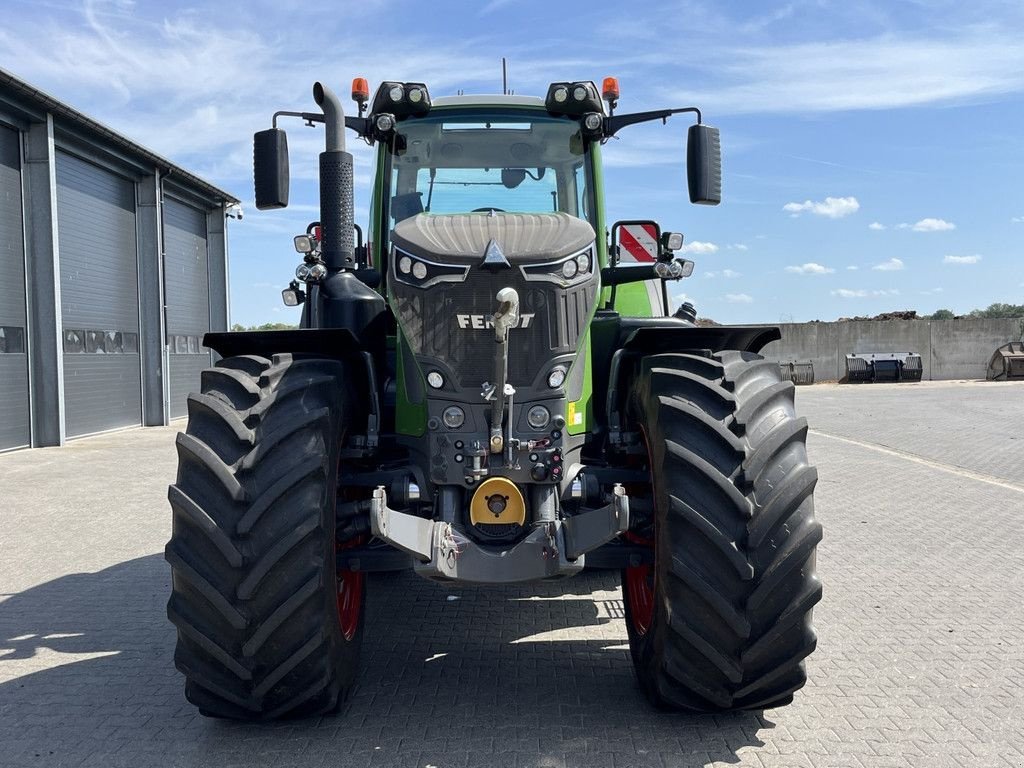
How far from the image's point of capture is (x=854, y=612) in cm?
516

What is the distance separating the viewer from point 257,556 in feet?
10.4

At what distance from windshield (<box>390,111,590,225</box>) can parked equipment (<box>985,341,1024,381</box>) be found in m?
30.2

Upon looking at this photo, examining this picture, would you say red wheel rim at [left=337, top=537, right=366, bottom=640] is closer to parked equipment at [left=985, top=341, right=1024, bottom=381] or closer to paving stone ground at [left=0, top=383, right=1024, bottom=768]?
paving stone ground at [left=0, top=383, right=1024, bottom=768]

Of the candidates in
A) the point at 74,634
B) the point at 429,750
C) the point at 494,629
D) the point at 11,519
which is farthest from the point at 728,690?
the point at 11,519

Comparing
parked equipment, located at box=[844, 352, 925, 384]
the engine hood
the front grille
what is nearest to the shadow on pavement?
the front grille

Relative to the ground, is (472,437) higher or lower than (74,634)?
higher

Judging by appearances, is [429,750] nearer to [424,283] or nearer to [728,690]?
[728,690]

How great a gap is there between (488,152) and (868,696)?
3199 millimetres

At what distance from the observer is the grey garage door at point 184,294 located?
20.3 m

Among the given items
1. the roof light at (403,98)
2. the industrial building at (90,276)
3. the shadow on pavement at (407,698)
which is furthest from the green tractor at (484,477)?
the industrial building at (90,276)

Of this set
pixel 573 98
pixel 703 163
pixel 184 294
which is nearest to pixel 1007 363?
pixel 184 294

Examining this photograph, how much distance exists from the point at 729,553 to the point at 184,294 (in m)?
20.2

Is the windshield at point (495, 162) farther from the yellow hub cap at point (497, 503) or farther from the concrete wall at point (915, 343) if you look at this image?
the concrete wall at point (915, 343)

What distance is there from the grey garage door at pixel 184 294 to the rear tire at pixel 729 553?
59.1 feet
